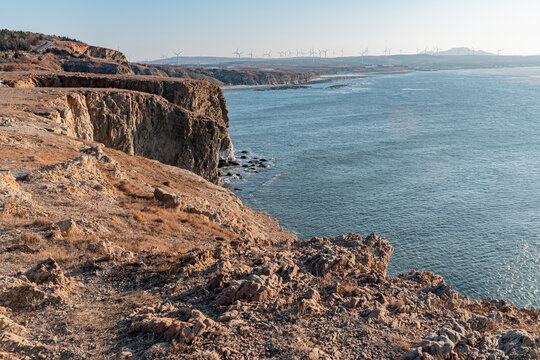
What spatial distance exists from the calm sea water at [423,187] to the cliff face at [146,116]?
344 inches

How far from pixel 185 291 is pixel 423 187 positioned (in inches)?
1766

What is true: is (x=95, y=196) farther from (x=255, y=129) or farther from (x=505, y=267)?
(x=255, y=129)

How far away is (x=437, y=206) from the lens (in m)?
46.6

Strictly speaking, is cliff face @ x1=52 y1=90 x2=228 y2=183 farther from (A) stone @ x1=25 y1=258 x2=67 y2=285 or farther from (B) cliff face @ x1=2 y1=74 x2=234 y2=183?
(A) stone @ x1=25 y1=258 x2=67 y2=285

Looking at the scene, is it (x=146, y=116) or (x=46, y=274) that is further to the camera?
(x=146, y=116)

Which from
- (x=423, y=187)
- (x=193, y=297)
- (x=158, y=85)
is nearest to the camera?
(x=193, y=297)

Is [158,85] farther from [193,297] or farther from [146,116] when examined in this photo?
[193,297]

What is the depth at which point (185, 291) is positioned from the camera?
1377 centimetres

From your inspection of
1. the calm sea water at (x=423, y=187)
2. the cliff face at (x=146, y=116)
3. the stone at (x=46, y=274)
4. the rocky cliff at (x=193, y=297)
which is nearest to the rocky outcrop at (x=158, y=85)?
the cliff face at (x=146, y=116)

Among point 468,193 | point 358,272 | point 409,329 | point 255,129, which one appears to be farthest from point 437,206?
point 255,129

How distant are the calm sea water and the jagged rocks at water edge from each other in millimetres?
18077

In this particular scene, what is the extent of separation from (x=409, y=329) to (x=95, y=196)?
17105 millimetres

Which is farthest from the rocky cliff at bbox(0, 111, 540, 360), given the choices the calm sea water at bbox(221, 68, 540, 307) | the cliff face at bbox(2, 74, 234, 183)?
the cliff face at bbox(2, 74, 234, 183)

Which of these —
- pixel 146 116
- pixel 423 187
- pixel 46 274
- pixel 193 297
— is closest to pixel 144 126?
pixel 146 116
